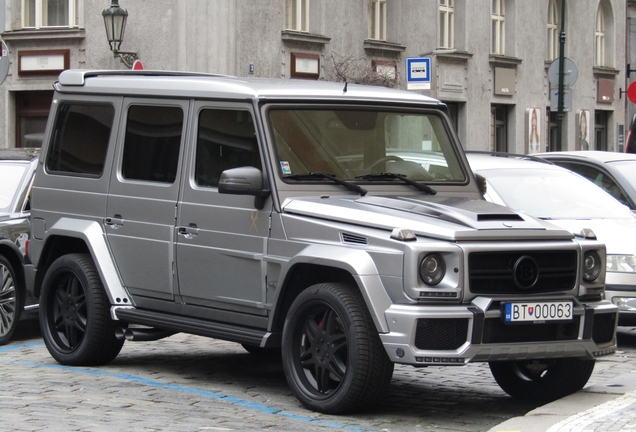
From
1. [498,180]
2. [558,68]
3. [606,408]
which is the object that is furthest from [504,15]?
[606,408]

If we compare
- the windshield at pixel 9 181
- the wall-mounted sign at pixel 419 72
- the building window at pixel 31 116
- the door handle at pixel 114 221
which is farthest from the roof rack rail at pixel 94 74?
the building window at pixel 31 116

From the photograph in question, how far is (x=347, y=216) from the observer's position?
7273 millimetres

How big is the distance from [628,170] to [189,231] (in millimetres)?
6274

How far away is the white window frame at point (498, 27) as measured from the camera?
3581 cm

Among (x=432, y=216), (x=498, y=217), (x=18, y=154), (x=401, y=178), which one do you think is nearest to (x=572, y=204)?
(x=401, y=178)

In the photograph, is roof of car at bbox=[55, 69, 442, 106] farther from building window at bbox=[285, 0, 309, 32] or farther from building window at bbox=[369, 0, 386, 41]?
building window at bbox=[369, 0, 386, 41]

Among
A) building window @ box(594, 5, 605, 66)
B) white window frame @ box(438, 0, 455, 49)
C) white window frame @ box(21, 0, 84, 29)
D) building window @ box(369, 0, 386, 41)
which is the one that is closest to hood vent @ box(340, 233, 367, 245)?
white window frame @ box(21, 0, 84, 29)

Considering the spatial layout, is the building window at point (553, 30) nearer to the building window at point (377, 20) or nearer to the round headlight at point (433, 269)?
the building window at point (377, 20)

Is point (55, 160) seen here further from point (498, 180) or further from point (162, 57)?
point (162, 57)

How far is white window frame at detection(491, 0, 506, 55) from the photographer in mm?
35812

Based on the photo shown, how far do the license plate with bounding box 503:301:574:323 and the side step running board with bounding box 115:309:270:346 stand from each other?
5.22 ft

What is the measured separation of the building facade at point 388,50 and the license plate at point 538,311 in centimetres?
1015

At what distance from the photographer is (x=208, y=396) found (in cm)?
797

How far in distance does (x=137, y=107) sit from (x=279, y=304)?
7.29ft
